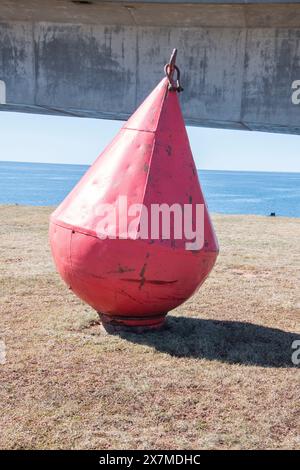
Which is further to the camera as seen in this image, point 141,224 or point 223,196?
point 223,196

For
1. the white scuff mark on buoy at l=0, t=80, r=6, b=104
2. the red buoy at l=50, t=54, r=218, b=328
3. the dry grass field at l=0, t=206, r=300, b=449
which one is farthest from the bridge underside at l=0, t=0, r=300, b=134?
the red buoy at l=50, t=54, r=218, b=328

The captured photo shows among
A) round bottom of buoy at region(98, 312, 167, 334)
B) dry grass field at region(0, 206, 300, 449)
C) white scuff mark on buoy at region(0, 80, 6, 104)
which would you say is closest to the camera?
dry grass field at region(0, 206, 300, 449)

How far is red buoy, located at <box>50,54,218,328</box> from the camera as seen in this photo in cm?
470

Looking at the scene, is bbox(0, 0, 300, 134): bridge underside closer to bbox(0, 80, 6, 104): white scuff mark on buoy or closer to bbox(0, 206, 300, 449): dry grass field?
bbox(0, 80, 6, 104): white scuff mark on buoy

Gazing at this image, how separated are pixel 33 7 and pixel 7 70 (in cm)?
127

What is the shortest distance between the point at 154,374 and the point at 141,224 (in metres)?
1.27

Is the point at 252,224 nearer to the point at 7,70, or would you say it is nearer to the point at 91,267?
the point at 7,70

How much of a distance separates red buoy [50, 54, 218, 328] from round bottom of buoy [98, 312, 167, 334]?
0.16 ft

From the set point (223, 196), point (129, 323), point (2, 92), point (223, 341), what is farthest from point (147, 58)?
point (223, 196)

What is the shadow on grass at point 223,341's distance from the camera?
15.6ft

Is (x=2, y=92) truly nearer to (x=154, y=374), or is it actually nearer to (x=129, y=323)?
(x=129, y=323)

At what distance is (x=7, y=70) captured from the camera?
32.5 ft

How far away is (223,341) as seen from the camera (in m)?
5.14
